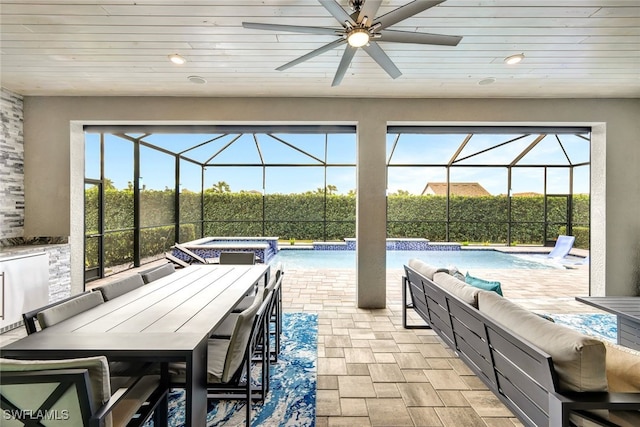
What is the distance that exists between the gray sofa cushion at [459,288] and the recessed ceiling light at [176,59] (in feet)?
11.0

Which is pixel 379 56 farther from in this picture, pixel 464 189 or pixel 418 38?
pixel 464 189

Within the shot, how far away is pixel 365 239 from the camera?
13.8 feet

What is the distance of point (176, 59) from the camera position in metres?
3.10

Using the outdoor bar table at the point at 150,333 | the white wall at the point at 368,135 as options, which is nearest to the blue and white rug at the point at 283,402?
the outdoor bar table at the point at 150,333

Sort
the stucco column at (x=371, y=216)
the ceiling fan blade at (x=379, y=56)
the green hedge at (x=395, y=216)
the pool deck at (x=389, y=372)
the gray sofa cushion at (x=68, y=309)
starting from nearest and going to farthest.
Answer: the gray sofa cushion at (x=68, y=309), the pool deck at (x=389, y=372), the ceiling fan blade at (x=379, y=56), the stucco column at (x=371, y=216), the green hedge at (x=395, y=216)

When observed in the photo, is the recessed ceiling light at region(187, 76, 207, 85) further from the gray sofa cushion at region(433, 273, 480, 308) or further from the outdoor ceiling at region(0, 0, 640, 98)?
the gray sofa cushion at region(433, 273, 480, 308)

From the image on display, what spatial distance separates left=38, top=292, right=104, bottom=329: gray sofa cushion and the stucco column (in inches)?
118

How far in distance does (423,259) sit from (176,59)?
27.2ft

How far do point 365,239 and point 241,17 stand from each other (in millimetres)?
2950

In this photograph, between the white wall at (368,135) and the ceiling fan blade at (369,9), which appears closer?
the ceiling fan blade at (369,9)

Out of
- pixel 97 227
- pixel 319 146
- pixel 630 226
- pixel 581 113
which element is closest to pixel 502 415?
pixel 630 226

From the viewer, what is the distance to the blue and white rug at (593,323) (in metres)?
3.33

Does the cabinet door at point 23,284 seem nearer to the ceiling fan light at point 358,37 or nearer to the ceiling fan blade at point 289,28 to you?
the ceiling fan blade at point 289,28

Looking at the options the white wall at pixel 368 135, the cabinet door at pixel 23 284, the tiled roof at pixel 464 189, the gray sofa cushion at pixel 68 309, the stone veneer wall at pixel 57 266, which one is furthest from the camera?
the tiled roof at pixel 464 189
